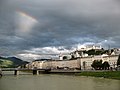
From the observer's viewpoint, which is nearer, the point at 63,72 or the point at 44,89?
the point at 44,89

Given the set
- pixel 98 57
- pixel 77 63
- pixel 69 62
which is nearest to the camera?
pixel 98 57

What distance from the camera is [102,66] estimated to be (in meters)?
120

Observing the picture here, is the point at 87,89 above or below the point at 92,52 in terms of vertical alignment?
below

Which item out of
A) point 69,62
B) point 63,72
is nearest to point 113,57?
point 63,72

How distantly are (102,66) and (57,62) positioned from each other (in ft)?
268

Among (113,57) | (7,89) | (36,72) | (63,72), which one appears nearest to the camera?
(7,89)

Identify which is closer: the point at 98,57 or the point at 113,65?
the point at 113,65

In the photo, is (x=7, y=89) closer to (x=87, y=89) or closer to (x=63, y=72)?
(x=87, y=89)

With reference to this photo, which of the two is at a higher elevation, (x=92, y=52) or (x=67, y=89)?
(x=92, y=52)

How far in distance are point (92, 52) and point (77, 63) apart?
25159 millimetres

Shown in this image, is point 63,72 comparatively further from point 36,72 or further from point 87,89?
point 87,89

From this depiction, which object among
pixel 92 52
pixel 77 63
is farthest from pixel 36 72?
pixel 92 52

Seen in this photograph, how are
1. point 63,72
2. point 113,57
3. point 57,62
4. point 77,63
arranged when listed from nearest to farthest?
point 63,72, point 113,57, point 77,63, point 57,62

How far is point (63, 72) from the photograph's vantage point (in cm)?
11781
